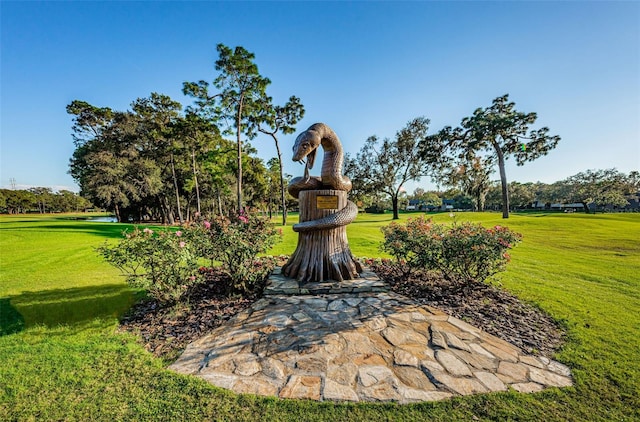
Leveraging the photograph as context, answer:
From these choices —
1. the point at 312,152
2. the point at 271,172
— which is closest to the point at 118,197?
the point at 271,172

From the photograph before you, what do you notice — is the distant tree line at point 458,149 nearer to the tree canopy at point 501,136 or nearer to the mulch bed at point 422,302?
the tree canopy at point 501,136

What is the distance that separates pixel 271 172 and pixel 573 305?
40242mm

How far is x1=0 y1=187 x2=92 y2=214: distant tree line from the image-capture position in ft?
199

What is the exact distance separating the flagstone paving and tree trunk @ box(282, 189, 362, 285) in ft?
3.93

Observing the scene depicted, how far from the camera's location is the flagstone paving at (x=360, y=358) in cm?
268

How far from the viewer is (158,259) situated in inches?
165

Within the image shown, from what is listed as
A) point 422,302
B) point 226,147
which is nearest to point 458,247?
point 422,302

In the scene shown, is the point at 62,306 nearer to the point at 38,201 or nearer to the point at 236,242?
the point at 236,242

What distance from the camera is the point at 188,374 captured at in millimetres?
2865

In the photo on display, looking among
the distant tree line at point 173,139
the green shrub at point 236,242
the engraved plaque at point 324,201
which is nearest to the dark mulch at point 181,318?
the green shrub at point 236,242

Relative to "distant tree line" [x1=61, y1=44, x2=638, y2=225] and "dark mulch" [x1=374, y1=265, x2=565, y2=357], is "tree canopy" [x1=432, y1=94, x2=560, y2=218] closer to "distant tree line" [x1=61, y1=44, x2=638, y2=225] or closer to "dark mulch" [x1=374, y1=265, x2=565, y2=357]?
"distant tree line" [x1=61, y1=44, x2=638, y2=225]

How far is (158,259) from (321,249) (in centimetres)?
307

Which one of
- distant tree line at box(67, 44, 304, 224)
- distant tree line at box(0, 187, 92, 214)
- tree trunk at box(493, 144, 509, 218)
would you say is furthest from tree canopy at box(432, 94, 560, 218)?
distant tree line at box(0, 187, 92, 214)

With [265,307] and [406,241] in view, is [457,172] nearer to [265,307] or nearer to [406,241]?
[406,241]
